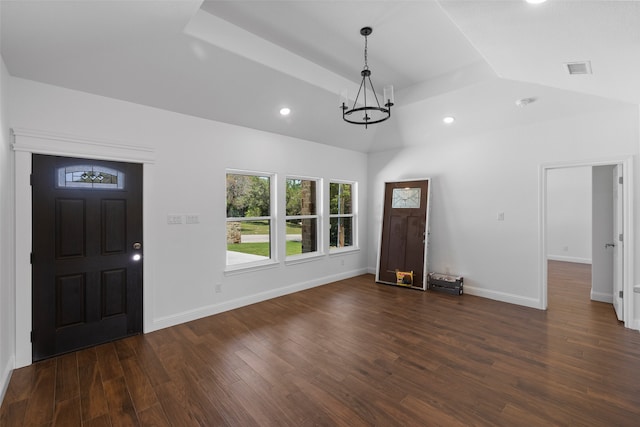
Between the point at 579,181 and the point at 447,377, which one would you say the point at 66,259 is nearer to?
the point at 447,377

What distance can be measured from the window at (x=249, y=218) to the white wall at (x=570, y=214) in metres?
7.33

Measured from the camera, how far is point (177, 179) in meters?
3.58

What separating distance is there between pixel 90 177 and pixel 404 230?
476 centimetres

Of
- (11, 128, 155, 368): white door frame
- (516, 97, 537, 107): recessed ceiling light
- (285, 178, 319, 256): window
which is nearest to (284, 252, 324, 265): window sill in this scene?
(285, 178, 319, 256): window

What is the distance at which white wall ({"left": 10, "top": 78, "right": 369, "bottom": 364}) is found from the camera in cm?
282

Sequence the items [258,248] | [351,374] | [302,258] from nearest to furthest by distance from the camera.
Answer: [351,374]
[258,248]
[302,258]

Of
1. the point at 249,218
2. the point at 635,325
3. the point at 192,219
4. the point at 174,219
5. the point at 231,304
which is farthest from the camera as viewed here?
the point at 249,218

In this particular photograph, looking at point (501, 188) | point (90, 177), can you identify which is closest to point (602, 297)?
point (501, 188)

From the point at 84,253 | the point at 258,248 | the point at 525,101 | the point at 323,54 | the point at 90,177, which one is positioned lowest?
→ the point at 258,248

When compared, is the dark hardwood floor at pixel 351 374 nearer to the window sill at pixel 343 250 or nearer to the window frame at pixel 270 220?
the window frame at pixel 270 220

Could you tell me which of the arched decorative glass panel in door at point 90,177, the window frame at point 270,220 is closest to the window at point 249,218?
the window frame at point 270,220

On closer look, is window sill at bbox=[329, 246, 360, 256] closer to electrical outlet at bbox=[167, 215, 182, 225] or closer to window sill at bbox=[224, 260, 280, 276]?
window sill at bbox=[224, 260, 280, 276]

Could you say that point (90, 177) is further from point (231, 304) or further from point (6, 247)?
point (231, 304)

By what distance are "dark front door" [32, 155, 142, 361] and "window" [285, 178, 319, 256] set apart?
229 cm
